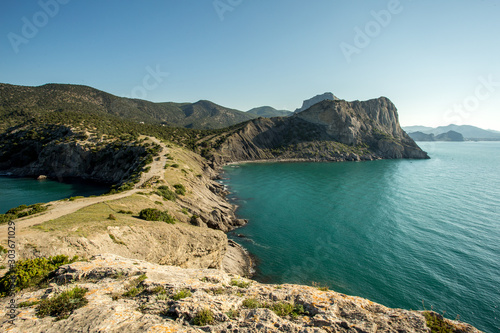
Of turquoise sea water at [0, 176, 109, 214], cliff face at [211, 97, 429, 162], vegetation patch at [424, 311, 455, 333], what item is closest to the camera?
vegetation patch at [424, 311, 455, 333]

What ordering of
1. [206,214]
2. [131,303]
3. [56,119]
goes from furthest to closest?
[56,119] < [206,214] < [131,303]

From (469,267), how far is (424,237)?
8389 millimetres

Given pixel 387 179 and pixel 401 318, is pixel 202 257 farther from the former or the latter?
pixel 387 179

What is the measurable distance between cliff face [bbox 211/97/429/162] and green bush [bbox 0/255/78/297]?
123194 mm

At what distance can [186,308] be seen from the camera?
9359mm

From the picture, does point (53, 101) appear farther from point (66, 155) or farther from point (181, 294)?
point (181, 294)

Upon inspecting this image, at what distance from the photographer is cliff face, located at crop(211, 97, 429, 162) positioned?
148 m

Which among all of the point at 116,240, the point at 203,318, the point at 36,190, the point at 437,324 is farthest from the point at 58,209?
the point at 36,190

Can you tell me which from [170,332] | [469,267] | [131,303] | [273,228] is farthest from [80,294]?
[469,267]

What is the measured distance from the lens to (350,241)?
36.9 metres

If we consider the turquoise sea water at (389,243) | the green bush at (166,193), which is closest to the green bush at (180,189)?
the green bush at (166,193)

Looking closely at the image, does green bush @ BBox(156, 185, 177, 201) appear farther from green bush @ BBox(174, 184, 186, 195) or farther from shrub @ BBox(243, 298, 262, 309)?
shrub @ BBox(243, 298, 262, 309)

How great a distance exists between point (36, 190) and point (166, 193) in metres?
51.1

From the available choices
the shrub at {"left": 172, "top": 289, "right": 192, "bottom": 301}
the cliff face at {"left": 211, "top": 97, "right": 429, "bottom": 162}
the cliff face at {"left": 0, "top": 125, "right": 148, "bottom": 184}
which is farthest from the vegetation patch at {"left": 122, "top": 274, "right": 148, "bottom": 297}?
the cliff face at {"left": 211, "top": 97, "right": 429, "bottom": 162}
